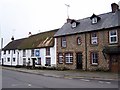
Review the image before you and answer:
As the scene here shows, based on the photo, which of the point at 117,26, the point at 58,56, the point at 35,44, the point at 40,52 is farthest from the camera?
the point at 35,44

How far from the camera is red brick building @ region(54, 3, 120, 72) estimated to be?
95.1 feet

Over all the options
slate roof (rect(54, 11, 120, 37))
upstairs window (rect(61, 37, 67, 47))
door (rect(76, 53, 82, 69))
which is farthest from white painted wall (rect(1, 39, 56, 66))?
door (rect(76, 53, 82, 69))

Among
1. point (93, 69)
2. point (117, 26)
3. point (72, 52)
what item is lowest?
point (93, 69)

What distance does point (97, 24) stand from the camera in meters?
32.3

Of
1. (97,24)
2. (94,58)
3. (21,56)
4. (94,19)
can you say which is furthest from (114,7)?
(21,56)

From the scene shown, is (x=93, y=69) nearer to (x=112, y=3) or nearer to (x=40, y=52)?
(x=112, y=3)

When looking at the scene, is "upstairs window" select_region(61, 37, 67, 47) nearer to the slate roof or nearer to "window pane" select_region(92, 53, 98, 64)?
the slate roof

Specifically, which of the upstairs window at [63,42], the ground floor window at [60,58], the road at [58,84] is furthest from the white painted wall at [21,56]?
the road at [58,84]

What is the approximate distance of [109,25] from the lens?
29.6 m

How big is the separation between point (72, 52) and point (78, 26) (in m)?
4.28

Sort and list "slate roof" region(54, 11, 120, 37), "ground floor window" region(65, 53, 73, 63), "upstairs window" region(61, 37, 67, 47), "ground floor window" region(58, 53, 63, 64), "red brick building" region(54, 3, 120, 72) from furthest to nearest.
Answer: "ground floor window" region(58, 53, 63, 64), "upstairs window" region(61, 37, 67, 47), "ground floor window" region(65, 53, 73, 63), "slate roof" region(54, 11, 120, 37), "red brick building" region(54, 3, 120, 72)

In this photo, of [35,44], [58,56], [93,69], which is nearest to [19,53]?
[35,44]

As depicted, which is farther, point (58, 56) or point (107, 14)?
point (58, 56)

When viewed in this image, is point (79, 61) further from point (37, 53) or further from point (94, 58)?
point (37, 53)
